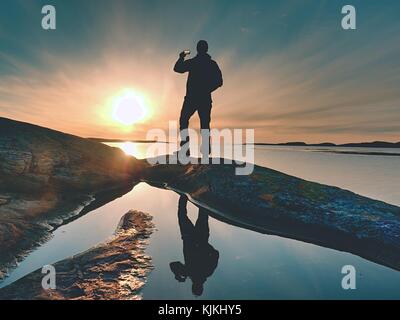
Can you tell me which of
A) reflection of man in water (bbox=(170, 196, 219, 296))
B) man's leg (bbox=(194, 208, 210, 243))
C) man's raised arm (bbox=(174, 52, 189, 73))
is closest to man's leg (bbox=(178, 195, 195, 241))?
reflection of man in water (bbox=(170, 196, 219, 296))

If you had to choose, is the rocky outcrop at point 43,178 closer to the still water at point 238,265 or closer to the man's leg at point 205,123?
the still water at point 238,265

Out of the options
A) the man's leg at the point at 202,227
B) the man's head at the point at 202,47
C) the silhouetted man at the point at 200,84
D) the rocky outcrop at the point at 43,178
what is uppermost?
the man's head at the point at 202,47

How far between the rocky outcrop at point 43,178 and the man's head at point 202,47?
23.1 feet

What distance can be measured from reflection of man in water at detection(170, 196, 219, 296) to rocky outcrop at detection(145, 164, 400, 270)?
1.26 m

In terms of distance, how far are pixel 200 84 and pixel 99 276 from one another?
30.6 ft

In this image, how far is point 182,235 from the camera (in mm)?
6758

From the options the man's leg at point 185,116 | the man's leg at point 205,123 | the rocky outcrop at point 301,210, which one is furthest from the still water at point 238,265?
the man's leg at point 185,116

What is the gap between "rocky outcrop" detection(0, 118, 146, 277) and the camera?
21.8 ft

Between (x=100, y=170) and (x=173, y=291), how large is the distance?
997 cm

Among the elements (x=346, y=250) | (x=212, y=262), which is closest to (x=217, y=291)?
(x=212, y=262)

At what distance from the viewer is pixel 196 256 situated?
555cm

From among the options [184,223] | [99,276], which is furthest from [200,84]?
[99,276]

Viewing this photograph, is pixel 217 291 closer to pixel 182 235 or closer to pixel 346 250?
pixel 182 235

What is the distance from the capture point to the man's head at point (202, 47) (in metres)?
11.8
